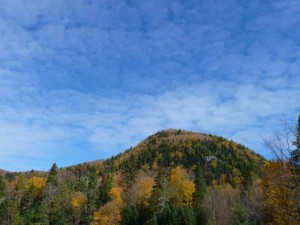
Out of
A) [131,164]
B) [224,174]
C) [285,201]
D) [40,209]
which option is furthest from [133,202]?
[224,174]

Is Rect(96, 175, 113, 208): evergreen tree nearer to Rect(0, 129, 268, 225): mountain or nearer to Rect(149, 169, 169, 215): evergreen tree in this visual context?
Rect(0, 129, 268, 225): mountain

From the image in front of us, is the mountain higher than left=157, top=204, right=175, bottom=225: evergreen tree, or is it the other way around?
the mountain

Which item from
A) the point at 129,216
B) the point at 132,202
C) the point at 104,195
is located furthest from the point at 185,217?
the point at 104,195

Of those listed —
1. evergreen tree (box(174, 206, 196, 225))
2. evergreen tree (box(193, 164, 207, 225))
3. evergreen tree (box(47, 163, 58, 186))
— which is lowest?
evergreen tree (box(174, 206, 196, 225))

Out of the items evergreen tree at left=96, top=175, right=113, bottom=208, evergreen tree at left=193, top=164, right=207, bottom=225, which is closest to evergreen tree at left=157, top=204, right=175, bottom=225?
evergreen tree at left=193, top=164, right=207, bottom=225

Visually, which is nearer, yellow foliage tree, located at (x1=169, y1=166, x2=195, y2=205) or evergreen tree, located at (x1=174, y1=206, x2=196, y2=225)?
evergreen tree, located at (x1=174, y1=206, x2=196, y2=225)

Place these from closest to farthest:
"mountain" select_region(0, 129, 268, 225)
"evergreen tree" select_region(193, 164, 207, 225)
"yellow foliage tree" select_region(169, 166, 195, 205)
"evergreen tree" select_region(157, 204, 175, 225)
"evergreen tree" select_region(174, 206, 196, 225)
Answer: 1. "evergreen tree" select_region(174, 206, 196, 225)
2. "evergreen tree" select_region(157, 204, 175, 225)
3. "evergreen tree" select_region(193, 164, 207, 225)
4. "mountain" select_region(0, 129, 268, 225)
5. "yellow foliage tree" select_region(169, 166, 195, 205)

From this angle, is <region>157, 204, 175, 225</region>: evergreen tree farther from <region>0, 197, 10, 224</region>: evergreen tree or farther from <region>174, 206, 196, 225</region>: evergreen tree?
<region>0, 197, 10, 224</region>: evergreen tree

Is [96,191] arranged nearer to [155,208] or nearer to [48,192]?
[48,192]

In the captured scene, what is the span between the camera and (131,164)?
130 m

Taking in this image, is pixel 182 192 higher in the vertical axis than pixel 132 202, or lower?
higher

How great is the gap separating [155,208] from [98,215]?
14.4m

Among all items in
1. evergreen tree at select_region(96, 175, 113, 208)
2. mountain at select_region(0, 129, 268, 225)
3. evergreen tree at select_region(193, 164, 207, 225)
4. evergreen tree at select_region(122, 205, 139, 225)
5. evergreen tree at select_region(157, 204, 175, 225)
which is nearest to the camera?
evergreen tree at select_region(157, 204, 175, 225)

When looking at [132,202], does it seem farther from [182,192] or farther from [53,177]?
[53,177]
